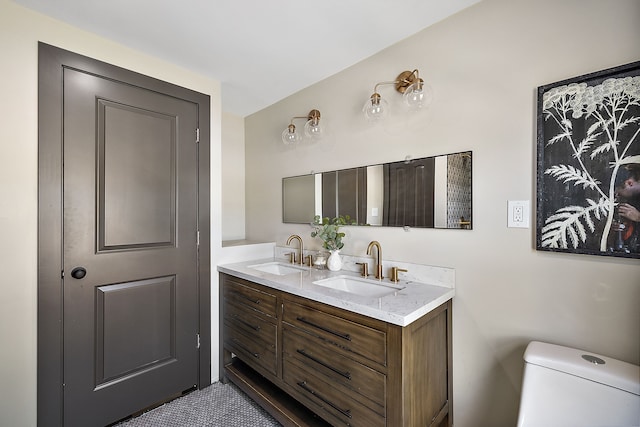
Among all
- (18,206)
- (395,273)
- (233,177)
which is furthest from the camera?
(233,177)

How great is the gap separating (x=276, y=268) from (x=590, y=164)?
83.4 inches

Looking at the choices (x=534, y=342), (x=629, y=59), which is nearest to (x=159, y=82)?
(x=629, y=59)

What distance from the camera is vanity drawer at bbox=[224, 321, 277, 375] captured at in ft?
6.03

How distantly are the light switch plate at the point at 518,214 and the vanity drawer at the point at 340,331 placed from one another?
85 centimetres

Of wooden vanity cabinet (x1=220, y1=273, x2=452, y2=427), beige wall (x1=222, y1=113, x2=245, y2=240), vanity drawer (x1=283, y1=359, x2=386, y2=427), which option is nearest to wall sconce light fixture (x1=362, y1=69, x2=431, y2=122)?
wooden vanity cabinet (x1=220, y1=273, x2=452, y2=427)

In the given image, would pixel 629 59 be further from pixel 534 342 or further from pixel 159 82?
pixel 159 82

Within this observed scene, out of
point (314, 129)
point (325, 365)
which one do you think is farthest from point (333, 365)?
point (314, 129)

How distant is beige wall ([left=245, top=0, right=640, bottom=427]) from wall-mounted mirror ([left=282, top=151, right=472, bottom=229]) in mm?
59

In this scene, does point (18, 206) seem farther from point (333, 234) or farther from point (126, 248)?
point (333, 234)

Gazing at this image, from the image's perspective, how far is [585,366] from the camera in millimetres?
1062

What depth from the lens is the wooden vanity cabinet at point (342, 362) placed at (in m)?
1.24

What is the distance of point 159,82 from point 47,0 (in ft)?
2.08

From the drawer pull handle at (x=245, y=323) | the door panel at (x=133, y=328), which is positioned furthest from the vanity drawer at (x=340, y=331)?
the door panel at (x=133, y=328)

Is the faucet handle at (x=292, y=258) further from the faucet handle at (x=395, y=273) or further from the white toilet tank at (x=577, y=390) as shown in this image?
the white toilet tank at (x=577, y=390)
